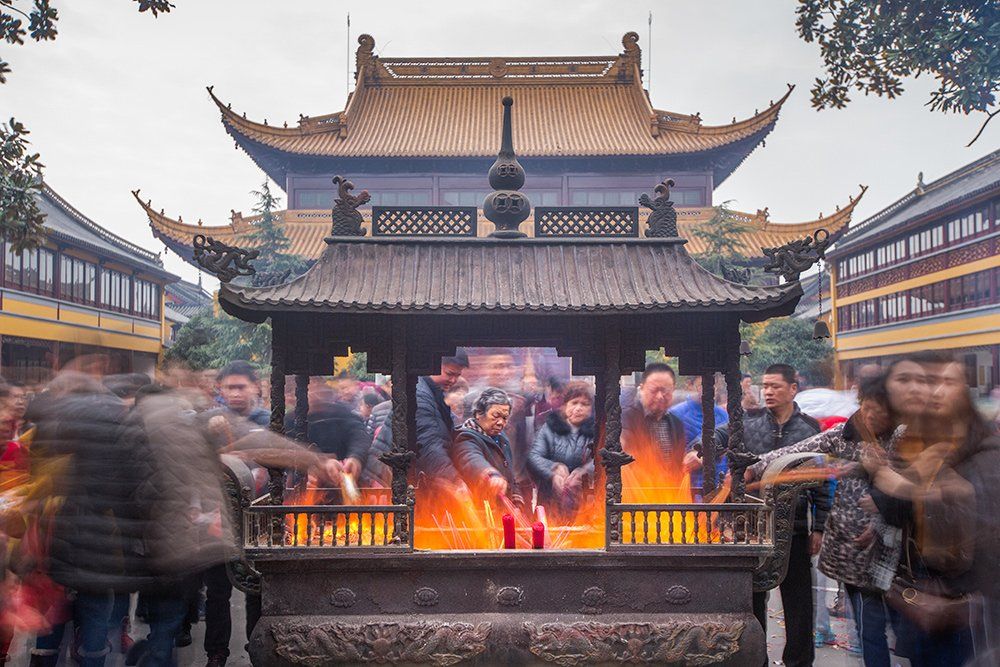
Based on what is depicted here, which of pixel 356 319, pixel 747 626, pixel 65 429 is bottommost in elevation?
pixel 747 626

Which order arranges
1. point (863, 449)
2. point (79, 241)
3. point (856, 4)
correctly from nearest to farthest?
1. point (863, 449)
2. point (856, 4)
3. point (79, 241)

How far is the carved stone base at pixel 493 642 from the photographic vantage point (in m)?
4.96

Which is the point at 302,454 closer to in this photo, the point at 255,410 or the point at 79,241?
the point at 255,410

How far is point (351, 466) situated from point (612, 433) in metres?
2.60

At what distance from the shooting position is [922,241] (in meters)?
24.9

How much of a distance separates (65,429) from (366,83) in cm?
2596

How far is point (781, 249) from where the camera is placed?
17.7 ft

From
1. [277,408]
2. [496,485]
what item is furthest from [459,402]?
[277,408]

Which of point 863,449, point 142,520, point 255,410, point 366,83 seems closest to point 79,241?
point 366,83

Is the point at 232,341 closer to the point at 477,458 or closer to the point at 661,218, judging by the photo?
the point at 477,458

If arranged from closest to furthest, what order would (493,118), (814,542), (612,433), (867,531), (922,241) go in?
(867,531), (814,542), (612,433), (922,241), (493,118)

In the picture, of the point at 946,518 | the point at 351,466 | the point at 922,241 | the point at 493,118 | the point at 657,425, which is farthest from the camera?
the point at 493,118

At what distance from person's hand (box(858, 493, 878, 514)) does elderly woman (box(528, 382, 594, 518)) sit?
2.88m

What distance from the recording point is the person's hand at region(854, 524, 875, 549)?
4.06 metres
